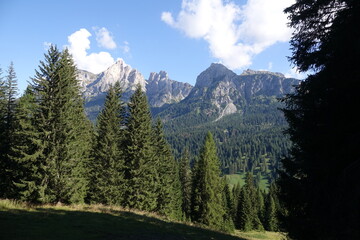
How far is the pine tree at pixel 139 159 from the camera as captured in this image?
2953 centimetres

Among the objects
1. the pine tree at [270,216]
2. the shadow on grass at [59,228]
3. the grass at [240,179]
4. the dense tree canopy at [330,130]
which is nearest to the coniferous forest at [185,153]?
the dense tree canopy at [330,130]

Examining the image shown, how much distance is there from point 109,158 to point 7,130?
38.3ft

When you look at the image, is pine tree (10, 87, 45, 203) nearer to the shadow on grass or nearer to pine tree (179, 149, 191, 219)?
the shadow on grass

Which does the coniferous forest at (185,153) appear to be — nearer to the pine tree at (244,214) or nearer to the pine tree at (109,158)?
the pine tree at (109,158)

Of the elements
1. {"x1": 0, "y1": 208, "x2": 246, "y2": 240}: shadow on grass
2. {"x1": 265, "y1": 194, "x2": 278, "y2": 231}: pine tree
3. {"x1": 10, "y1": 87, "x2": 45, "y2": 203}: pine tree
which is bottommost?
{"x1": 265, "y1": 194, "x2": 278, "y2": 231}: pine tree

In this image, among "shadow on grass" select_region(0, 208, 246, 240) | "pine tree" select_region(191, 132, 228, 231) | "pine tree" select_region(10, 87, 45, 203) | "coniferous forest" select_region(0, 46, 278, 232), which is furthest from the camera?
"pine tree" select_region(191, 132, 228, 231)

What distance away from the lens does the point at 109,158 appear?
28844 millimetres

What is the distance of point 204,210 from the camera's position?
33.1 m

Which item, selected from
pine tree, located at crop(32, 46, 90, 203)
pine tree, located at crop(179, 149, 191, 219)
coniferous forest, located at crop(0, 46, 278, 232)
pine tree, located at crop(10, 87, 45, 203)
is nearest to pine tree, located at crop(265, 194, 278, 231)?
pine tree, located at crop(179, 149, 191, 219)

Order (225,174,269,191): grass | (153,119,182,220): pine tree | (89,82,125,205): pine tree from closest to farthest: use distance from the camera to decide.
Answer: (89,82,125,205): pine tree, (153,119,182,220): pine tree, (225,174,269,191): grass

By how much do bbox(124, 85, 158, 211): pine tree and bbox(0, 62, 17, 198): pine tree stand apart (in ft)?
40.8

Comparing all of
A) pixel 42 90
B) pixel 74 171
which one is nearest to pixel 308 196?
pixel 74 171

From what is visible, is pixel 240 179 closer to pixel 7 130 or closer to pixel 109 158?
pixel 109 158

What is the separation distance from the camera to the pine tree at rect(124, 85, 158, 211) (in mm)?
29531
